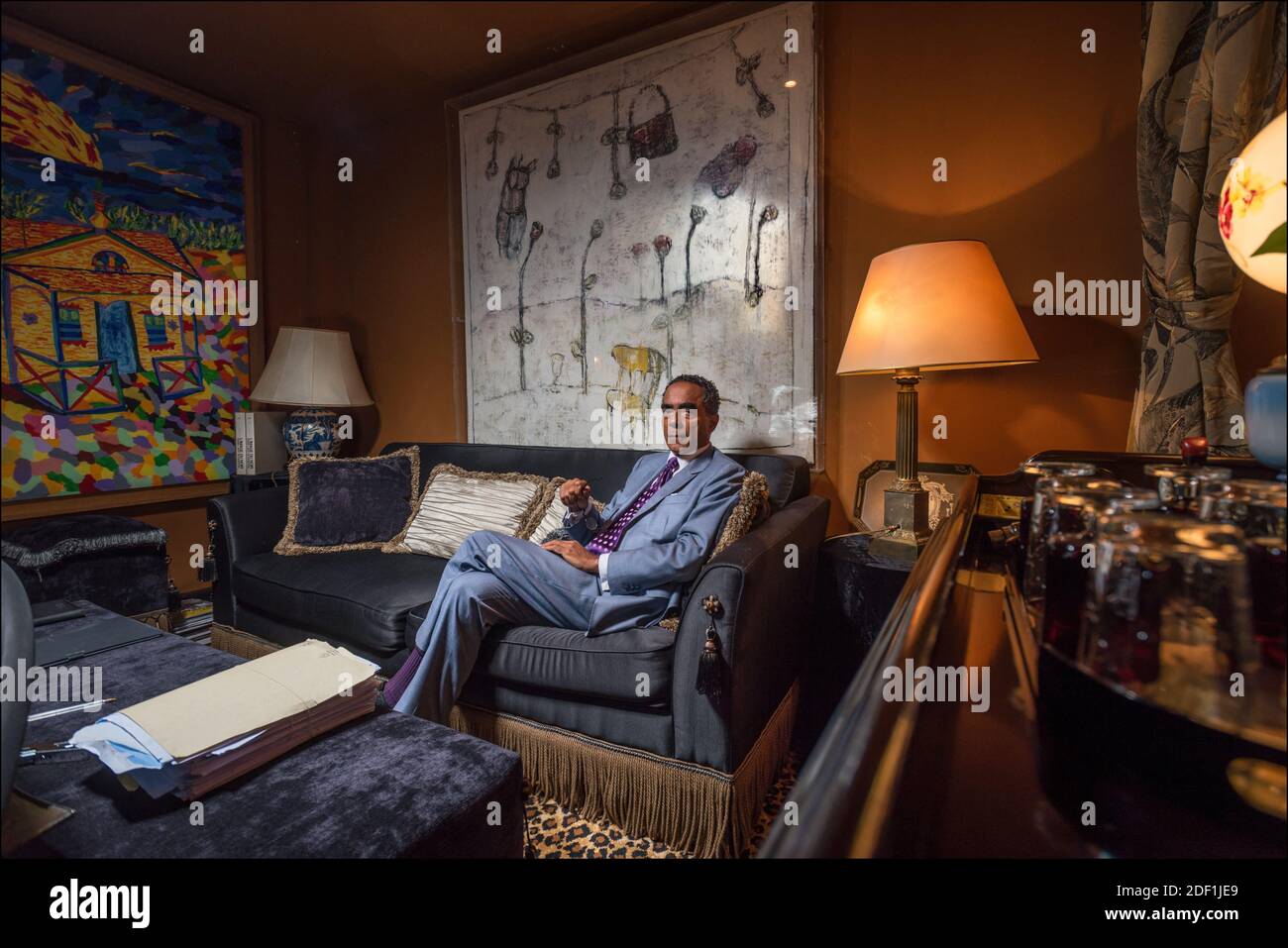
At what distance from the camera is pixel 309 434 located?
266cm

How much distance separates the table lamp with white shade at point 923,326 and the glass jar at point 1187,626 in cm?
99

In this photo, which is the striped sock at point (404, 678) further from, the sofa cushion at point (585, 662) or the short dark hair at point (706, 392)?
the short dark hair at point (706, 392)

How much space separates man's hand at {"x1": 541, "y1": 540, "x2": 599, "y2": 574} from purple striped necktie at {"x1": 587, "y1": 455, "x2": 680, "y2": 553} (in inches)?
5.8

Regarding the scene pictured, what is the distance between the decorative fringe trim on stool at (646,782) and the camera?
1.13 metres

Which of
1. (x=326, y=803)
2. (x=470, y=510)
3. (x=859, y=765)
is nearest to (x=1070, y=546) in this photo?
(x=859, y=765)

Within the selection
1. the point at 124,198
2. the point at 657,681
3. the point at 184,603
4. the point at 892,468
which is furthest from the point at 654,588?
the point at 124,198

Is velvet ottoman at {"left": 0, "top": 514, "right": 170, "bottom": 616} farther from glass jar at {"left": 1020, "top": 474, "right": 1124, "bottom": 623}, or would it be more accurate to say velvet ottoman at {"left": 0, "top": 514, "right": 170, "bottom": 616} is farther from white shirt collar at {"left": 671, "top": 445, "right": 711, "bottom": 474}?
glass jar at {"left": 1020, "top": 474, "right": 1124, "bottom": 623}

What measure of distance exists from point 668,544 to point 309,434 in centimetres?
205

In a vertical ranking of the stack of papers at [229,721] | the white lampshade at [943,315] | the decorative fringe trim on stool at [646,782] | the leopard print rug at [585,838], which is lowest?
the leopard print rug at [585,838]

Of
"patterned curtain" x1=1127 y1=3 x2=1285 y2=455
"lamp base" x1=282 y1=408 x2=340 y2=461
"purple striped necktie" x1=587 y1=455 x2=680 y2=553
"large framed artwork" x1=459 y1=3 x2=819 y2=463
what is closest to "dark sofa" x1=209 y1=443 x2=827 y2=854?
"purple striped necktie" x1=587 y1=455 x2=680 y2=553

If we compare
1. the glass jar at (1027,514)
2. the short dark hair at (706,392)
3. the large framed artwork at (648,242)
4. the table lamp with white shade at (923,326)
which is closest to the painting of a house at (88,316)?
the large framed artwork at (648,242)

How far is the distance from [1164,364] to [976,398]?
0.51m

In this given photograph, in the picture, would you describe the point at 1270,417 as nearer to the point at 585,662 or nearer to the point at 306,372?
the point at 585,662

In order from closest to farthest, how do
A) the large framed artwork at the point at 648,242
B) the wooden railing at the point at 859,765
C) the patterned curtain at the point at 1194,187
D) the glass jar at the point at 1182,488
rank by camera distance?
1. the wooden railing at the point at 859,765
2. the glass jar at the point at 1182,488
3. the patterned curtain at the point at 1194,187
4. the large framed artwork at the point at 648,242
